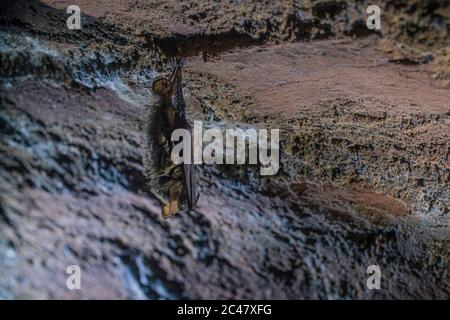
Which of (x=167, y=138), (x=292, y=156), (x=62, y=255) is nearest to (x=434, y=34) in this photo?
(x=292, y=156)

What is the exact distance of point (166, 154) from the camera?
41.3 inches

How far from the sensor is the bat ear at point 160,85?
103 centimetres

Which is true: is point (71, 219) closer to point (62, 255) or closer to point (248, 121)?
point (62, 255)

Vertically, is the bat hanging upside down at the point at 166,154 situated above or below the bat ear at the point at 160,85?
below

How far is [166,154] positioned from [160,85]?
0.17 m

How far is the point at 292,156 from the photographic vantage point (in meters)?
1.08

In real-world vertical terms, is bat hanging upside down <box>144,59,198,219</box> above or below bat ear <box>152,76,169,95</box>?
below

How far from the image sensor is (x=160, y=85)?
3.41ft

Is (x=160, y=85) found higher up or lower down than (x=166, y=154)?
higher up

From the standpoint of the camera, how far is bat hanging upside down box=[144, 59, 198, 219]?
1037 mm

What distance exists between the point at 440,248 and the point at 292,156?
416 millimetres

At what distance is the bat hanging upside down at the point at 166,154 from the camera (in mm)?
1037
